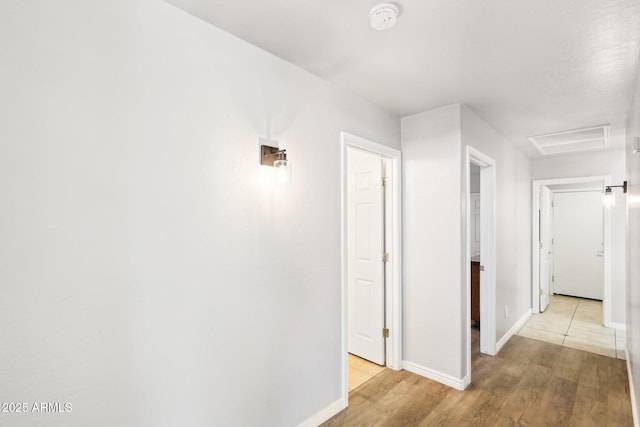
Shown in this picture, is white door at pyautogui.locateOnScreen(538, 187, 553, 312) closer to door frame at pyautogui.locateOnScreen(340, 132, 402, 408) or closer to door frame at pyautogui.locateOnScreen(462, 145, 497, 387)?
door frame at pyautogui.locateOnScreen(462, 145, 497, 387)

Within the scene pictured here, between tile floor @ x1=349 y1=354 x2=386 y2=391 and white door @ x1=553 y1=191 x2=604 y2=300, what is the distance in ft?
17.3

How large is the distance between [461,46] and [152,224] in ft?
6.40

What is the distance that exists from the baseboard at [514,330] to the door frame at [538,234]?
409 mm

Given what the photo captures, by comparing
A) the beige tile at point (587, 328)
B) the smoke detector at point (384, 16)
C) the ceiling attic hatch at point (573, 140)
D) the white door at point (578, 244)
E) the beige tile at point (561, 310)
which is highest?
the smoke detector at point (384, 16)

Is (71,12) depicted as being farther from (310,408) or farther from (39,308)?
(310,408)

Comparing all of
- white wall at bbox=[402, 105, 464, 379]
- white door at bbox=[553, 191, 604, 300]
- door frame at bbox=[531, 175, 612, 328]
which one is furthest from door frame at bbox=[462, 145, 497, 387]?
white door at bbox=[553, 191, 604, 300]

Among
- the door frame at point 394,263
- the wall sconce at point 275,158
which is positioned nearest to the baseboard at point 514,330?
the door frame at point 394,263

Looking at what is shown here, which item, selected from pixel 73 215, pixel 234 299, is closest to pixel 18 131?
pixel 73 215

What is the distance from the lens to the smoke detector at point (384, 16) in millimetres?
1500

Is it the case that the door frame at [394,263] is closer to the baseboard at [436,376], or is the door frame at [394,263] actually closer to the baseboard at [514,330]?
the baseboard at [436,376]

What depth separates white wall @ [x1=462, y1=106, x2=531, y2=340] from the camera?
3230 mm

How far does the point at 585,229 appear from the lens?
6031 millimetres

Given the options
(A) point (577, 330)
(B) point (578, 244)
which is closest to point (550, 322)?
(A) point (577, 330)

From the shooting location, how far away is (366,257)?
3.24m
